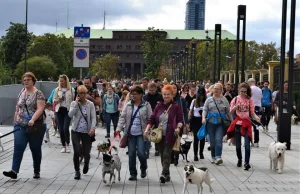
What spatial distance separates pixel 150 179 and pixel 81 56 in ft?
35.3

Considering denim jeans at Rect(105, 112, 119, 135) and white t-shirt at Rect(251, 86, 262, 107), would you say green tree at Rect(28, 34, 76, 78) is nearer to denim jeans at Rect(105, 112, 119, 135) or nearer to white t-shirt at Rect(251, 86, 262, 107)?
denim jeans at Rect(105, 112, 119, 135)

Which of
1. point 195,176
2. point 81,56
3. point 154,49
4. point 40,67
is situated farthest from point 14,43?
point 195,176

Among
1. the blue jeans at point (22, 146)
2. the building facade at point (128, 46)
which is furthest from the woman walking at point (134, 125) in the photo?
the building facade at point (128, 46)

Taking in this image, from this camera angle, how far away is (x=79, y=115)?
38.9 ft

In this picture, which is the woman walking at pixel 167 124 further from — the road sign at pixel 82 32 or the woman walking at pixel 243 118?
the road sign at pixel 82 32

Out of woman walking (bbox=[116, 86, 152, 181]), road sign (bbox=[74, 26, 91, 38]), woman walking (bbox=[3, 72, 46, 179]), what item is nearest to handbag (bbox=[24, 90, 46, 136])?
woman walking (bbox=[3, 72, 46, 179])

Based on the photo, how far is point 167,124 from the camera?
37.0 ft

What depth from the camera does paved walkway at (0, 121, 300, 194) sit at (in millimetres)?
10609

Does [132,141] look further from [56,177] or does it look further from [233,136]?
[233,136]

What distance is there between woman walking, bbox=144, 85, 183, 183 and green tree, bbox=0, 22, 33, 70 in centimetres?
10935

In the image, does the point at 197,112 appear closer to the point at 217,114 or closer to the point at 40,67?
the point at 217,114

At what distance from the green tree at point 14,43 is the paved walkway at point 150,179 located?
106 metres

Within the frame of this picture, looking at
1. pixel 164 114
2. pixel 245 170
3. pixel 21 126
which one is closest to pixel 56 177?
pixel 21 126

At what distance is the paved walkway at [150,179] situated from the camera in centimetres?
1061
